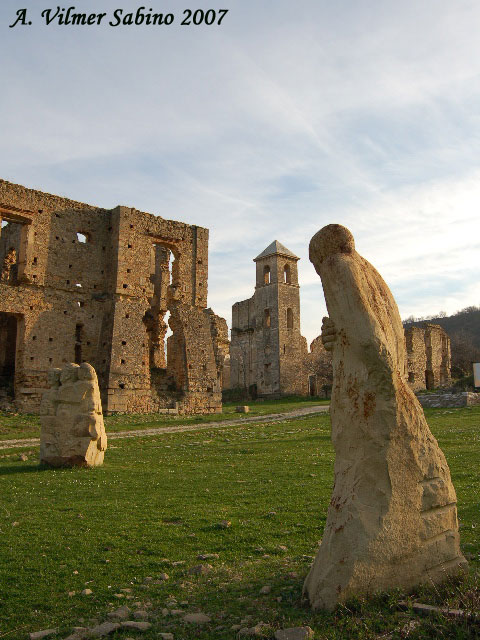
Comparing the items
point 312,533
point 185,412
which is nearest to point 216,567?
point 312,533

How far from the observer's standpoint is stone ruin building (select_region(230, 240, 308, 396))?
131ft

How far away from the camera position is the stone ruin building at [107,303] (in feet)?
75.3

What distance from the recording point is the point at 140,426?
2045 centimetres

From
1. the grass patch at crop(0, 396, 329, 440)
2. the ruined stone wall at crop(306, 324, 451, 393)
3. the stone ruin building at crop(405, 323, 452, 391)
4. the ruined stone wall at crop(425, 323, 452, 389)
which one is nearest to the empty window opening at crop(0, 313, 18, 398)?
the grass patch at crop(0, 396, 329, 440)

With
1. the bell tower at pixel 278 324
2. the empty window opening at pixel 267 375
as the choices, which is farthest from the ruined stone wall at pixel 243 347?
the empty window opening at pixel 267 375

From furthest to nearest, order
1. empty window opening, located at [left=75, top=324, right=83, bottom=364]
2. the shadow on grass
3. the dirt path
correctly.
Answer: empty window opening, located at [left=75, top=324, right=83, bottom=364], the dirt path, the shadow on grass

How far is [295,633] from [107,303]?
74.0ft

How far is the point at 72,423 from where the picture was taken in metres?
10.8

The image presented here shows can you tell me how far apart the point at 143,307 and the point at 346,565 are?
2237 centimetres

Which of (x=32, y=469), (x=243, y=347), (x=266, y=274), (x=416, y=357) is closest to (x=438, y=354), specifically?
(x=416, y=357)

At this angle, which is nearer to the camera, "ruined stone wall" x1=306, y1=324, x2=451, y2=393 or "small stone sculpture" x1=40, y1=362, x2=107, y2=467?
"small stone sculpture" x1=40, y1=362, x2=107, y2=467

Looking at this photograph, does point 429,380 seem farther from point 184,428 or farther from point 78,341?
point 184,428

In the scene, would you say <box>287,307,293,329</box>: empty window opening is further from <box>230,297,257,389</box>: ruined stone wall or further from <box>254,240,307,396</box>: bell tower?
<box>230,297,257,389</box>: ruined stone wall

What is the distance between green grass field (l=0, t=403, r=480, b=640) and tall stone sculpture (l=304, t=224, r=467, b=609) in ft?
0.61
